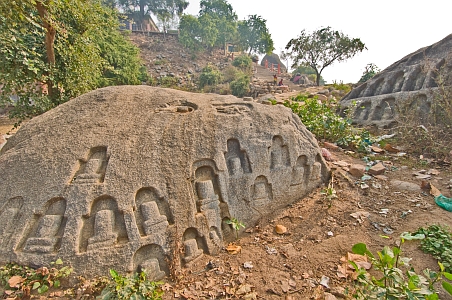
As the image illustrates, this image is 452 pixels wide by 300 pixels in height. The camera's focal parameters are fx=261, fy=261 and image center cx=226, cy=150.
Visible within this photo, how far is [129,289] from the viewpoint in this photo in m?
1.71

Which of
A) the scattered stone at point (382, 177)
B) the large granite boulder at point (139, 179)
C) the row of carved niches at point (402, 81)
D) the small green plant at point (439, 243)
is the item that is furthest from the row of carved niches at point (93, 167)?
the row of carved niches at point (402, 81)

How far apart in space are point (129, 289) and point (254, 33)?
40895mm

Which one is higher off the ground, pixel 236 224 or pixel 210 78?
pixel 210 78

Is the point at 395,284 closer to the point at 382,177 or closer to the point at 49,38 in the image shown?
the point at 382,177

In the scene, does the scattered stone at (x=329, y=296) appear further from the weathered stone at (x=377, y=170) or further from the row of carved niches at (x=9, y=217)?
the weathered stone at (x=377, y=170)

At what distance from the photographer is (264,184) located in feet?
9.21

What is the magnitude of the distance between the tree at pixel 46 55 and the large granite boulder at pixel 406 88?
6.09m

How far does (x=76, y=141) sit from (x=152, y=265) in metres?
1.27

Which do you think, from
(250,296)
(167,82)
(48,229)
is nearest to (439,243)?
(250,296)

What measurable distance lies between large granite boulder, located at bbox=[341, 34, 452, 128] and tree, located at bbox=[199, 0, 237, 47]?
31.0 meters

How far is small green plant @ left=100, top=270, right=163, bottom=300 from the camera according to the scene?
167 centimetres

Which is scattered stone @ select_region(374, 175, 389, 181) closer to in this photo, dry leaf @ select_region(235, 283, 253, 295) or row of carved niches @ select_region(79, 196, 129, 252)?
dry leaf @ select_region(235, 283, 253, 295)

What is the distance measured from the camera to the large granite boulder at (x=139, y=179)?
198cm

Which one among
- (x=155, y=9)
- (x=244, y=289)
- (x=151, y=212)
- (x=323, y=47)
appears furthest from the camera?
(x=155, y=9)
